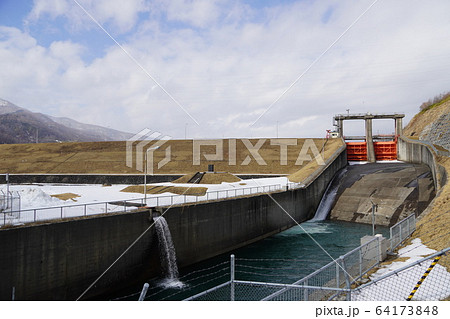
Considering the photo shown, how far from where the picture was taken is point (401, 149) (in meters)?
51.5

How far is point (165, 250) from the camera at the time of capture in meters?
19.3

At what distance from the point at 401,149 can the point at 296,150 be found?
15272mm

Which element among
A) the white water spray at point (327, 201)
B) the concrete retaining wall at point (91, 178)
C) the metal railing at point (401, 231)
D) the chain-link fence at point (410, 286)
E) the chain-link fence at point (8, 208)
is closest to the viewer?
the chain-link fence at point (410, 286)

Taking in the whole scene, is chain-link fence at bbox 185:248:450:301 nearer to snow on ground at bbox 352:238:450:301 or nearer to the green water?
snow on ground at bbox 352:238:450:301

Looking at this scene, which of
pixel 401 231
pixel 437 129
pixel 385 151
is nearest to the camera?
pixel 401 231

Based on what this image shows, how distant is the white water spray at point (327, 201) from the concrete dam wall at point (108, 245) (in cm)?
990

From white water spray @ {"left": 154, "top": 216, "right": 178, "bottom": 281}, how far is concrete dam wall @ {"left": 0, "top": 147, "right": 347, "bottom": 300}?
0.32m

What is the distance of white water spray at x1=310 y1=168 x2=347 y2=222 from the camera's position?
117ft

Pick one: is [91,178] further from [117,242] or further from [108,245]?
[108,245]

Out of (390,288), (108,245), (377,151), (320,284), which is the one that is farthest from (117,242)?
(377,151)

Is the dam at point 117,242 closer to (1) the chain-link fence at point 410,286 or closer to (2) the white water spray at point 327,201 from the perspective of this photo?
(2) the white water spray at point 327,201

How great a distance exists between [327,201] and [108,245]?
26.9m

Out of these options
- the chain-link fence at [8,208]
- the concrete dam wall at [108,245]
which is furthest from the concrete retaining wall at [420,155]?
the chain-link fence at [8,208]

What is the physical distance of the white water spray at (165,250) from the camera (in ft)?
62.8
